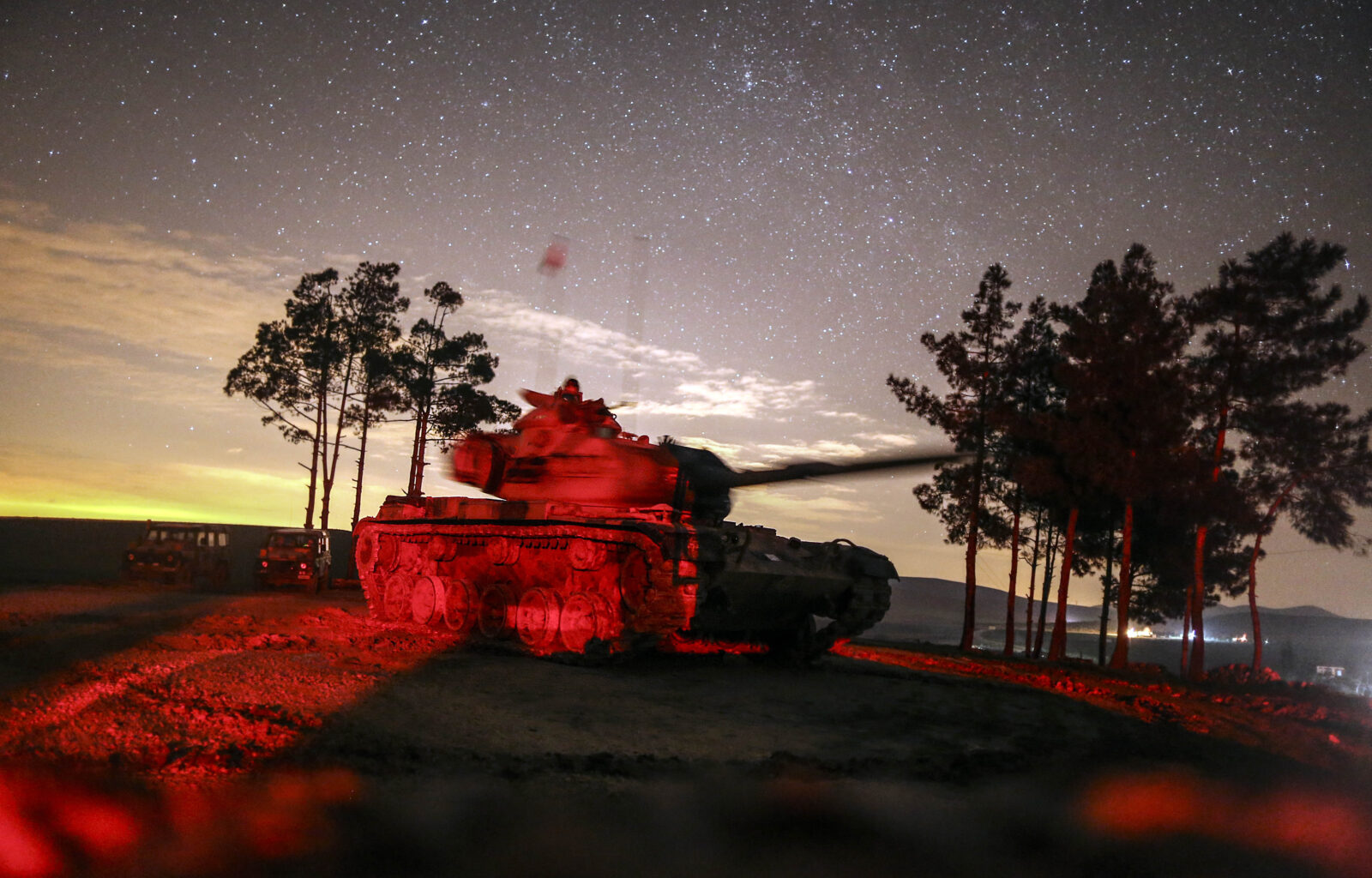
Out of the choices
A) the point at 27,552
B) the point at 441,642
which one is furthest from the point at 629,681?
the point at 27,552

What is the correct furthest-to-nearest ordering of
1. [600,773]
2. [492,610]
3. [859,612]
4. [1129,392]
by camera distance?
[1129,392]
[859,612]
[492,610]
[600,773]

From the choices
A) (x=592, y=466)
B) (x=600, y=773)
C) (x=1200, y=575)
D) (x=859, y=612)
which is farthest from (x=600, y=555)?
(x=1200, y=575)

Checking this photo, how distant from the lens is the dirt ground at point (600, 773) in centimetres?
437

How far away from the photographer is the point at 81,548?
38.9 metres

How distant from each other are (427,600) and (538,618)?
2683 millimetres

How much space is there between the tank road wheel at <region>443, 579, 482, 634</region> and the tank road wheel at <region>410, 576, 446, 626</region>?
0.15 meters

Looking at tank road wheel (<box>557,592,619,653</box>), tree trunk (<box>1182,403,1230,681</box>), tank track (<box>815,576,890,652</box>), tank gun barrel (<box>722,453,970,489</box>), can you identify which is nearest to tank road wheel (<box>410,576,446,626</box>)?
tank road wheel (<box>557,592,619,653</box>)

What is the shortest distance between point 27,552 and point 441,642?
3400 cm

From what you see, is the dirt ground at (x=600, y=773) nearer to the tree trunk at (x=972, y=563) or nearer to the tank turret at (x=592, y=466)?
the tank turret at (x=592, y=466)

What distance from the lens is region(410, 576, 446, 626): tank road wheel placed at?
14.1 meters

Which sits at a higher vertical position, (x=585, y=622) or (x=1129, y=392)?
(x=1129, y=392)

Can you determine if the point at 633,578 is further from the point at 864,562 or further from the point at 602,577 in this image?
the point at 864,562

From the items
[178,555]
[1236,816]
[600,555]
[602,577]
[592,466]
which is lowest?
[178,555]

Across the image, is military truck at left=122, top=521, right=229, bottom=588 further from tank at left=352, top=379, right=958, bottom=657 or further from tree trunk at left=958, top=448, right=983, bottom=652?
tree trunk at left=958, top=448, right=983, bottom=652
